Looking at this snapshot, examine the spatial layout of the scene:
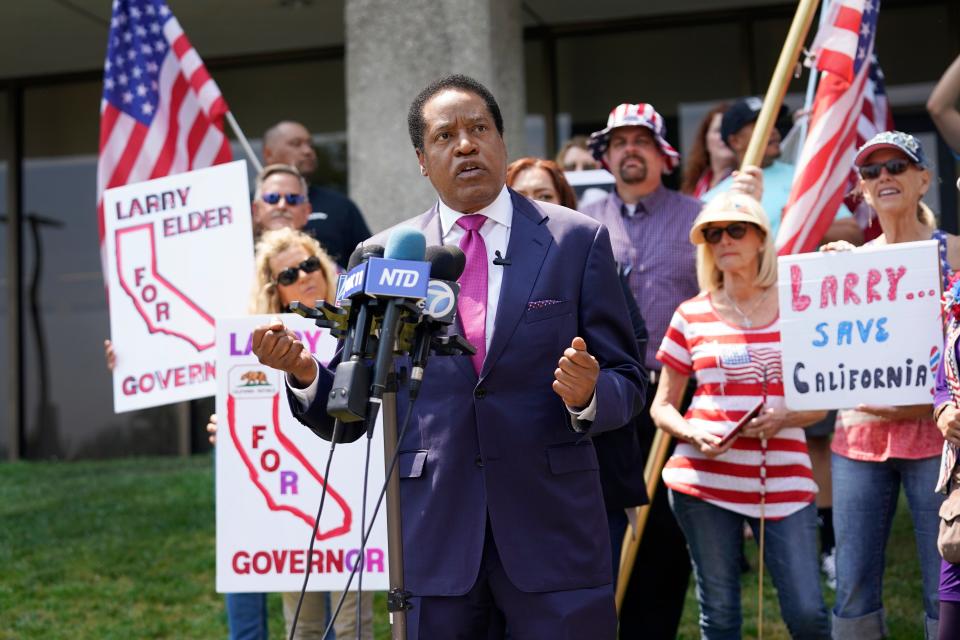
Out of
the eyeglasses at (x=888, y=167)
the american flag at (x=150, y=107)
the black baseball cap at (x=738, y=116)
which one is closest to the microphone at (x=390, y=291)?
the eyeglasses at (x=888, y=167)

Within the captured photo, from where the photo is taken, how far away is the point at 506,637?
3426 mm

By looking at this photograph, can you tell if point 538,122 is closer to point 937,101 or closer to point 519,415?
point 937,101

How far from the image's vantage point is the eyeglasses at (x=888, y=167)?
4.99 metres

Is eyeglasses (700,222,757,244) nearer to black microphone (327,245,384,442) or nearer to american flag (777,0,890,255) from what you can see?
american flag (777,0,890,255)

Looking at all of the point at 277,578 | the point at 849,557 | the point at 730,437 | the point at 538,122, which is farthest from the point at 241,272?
the point at 538,122

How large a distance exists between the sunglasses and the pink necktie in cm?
218

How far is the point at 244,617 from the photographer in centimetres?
555

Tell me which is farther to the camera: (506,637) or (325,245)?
(325,245)

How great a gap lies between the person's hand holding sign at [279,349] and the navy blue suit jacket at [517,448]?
0.15 meters

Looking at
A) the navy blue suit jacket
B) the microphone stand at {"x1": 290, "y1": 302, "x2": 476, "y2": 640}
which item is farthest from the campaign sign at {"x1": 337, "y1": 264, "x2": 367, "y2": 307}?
the navy blue suit jacket

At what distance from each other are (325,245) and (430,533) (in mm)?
3804

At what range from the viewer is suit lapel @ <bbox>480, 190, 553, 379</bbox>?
334cm

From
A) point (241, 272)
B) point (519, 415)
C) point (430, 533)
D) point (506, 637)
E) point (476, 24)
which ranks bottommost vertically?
point (506, 637)

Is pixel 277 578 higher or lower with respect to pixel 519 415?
lower
